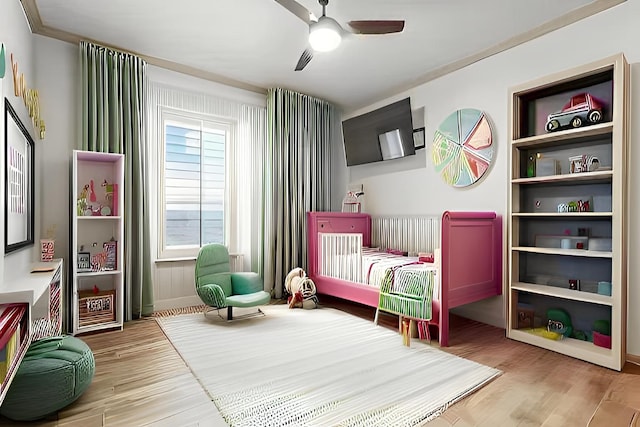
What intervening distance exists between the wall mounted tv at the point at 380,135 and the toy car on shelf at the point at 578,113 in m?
1.44

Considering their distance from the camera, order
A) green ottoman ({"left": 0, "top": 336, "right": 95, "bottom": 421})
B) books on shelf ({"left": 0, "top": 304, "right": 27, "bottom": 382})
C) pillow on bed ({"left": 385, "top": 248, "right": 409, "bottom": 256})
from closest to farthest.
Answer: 1. books on shelf ({"left": 0, "top": 304, "right": 27, "bottom": 382})
2. green ottoman ({"left": 0, "top": 336, "right": 95, "bottom": 421})
3. pillow on bed ({"left": 385, "top": 248, "right": 409, "bottom": 256})

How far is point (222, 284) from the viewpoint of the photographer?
3.47 metres

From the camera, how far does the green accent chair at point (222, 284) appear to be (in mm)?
3137

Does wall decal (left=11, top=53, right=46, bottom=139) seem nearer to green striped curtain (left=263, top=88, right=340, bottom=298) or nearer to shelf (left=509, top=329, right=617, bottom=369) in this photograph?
green striped curtain (left=263, top=88, right=340, bottom=298)

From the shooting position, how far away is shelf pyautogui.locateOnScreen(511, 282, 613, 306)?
236cm

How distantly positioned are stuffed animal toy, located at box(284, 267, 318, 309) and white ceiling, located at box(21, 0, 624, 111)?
7.46 ft

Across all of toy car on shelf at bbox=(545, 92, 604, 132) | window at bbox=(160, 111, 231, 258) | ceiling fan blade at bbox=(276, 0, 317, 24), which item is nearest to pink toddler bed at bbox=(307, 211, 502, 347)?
toy car on shelf at bbox=(545, 92, 604, 132)

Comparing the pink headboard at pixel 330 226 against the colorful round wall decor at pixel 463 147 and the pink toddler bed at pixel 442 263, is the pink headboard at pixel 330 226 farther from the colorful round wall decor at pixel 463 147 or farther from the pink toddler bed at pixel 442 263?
the colorful round wall decor at pixel 463 147

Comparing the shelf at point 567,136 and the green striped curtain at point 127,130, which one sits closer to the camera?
the shelf at point 567,136

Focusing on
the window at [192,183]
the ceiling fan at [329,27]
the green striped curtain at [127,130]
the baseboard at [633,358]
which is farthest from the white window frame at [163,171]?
the baseboard at [633,358]

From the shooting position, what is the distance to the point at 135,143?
3309mm

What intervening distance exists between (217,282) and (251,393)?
66.1 inches

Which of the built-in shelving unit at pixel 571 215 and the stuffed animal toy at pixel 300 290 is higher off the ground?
the built-in shelving unit at pixel 571 215

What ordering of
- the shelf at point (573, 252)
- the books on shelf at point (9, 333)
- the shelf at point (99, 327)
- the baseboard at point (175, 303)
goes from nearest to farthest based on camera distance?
the books on shelf at point (9, 333), the shelf at point (573, 252), the shelf at point (99, 327), the baseboard at point (175, 303)
